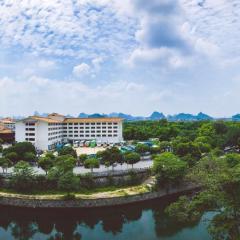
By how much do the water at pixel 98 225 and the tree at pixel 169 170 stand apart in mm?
1754

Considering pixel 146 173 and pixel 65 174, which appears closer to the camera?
pixel 65 174

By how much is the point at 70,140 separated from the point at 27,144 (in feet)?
58.5

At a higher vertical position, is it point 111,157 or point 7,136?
point 7,136

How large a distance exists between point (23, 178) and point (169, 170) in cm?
929

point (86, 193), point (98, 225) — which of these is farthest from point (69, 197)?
point (98, 225)

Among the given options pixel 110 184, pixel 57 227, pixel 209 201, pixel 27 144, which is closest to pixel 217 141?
pixel 110 184

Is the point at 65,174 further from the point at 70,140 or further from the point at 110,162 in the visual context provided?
the point at 70,140

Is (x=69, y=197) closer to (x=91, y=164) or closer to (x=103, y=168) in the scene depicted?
(x=91, y=164)

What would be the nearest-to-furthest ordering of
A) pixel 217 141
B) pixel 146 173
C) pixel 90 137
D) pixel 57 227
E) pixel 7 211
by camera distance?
1. pixel 57 227
2. pixel 7 211
3. pixel 146 173
4. pixel 217 141
5. pixel 90 137

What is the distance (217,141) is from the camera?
34.4 metres

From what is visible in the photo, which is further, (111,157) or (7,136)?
(7,136)

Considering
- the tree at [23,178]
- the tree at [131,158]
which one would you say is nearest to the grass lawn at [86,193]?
the tree at [23,178]

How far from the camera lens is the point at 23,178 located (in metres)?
20.4

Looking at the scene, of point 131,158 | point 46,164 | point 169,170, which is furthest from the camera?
point 131,158
